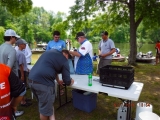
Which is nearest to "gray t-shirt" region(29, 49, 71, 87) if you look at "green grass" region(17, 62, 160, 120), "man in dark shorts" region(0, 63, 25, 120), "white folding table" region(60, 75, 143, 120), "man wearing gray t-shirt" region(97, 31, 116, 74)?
"white folding table" region(60, 75, 143, 120)

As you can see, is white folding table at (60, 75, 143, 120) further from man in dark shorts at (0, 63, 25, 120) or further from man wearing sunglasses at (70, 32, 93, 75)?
man in dark shorts at (0, 63, 25, 120)

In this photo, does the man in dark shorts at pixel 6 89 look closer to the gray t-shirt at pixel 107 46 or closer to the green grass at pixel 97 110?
the green grass at pixel 97 110

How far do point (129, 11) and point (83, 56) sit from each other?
18.5ft

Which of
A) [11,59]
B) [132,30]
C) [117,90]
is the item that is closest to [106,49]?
[117,90]

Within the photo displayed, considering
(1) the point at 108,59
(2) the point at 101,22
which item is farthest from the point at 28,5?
(1) the point at 108,59

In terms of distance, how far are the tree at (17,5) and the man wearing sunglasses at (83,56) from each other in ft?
23.0

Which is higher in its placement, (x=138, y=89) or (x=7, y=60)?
(x=7, y=60)

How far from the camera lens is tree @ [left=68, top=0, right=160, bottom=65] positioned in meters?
7.27

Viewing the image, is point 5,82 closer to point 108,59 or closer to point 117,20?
point 108,59

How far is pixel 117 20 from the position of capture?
28.6 feet

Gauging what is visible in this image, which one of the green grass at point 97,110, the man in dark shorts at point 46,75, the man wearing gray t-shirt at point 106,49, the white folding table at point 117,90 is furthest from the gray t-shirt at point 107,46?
the man in dark shorts at point 46,75

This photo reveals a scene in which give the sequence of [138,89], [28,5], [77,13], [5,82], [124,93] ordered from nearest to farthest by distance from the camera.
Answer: [5,82] < [124,93] < [138,89] < [77,13] < [28,5]

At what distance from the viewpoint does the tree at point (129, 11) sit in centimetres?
727

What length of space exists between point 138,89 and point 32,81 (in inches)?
65.7
